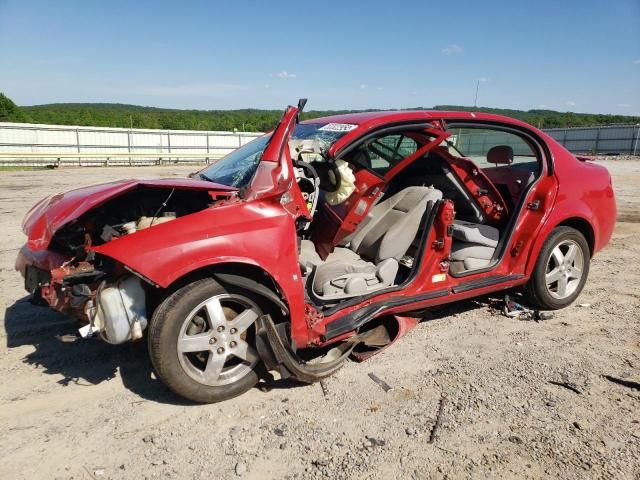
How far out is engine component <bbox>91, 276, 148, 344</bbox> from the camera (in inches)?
107

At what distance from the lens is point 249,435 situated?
2.76m

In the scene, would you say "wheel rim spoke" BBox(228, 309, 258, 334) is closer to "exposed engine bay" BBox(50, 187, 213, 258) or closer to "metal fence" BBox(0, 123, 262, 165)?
"exposed engine bay" BBox(50, 187, 213, 258)

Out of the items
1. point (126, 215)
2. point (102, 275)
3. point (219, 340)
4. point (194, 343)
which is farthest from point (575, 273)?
point (102, 275)

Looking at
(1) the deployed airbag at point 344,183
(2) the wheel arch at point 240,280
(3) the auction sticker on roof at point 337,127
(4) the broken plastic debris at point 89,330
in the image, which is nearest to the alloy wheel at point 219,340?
(2) the wheel arch at point 240,280

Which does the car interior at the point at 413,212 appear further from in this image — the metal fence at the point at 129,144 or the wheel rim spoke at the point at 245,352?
the metal fence at the point at 129,144

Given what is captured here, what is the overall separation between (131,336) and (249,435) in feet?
3.02

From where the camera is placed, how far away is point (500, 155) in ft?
15.7

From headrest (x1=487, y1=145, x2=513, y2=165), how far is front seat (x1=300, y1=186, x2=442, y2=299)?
108 cm

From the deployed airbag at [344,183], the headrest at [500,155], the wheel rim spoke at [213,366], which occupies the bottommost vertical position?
the wheel rim spoke at [213,366]

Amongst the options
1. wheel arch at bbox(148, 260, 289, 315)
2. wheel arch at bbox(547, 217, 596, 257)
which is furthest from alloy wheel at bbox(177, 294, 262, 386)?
wheel arch at bbox(547, 217, 596, 257)

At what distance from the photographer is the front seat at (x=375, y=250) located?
3.59m

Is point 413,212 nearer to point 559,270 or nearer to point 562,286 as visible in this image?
point 559,270

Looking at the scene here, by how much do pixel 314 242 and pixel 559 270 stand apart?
244 cm

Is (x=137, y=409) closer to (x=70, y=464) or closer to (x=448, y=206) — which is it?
(x=70, y=464)
